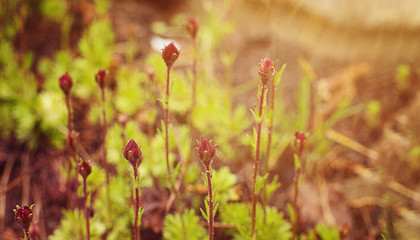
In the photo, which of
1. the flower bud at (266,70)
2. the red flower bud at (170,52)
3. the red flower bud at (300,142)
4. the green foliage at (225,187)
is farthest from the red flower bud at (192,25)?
the green foliage at (225,187)

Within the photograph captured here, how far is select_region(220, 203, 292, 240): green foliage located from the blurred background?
0.24 metres

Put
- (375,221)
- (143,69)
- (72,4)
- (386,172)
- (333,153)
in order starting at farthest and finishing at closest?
(72,4)
(143,69)
(333,153)
(386,172)
(375,221)

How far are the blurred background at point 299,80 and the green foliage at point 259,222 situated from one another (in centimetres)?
24

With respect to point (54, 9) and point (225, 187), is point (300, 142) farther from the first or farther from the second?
point (54, 9)

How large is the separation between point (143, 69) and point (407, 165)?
6.22ft

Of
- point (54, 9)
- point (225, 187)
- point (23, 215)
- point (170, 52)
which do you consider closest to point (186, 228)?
point (225, 187)

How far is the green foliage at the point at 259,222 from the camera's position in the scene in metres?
1.67

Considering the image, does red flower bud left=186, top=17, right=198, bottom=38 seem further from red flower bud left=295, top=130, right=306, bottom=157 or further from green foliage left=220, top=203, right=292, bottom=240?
green foliage left=220, top=203, right=292, bottom=240

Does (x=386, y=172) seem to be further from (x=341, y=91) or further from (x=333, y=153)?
(x=341, y=91)

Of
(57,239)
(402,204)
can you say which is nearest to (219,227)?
(57,239)

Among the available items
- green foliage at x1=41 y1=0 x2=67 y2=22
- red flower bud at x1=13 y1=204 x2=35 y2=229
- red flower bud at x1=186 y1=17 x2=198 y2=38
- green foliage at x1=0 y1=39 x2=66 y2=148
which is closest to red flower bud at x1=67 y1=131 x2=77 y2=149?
red flower bud at x1=13 y1=204 x2=35 y2=229

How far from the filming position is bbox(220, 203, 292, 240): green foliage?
1.67m

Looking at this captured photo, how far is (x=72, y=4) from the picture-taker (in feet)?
9.80

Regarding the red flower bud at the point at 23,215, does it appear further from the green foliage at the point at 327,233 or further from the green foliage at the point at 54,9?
the green foliage at the point at 54,9
